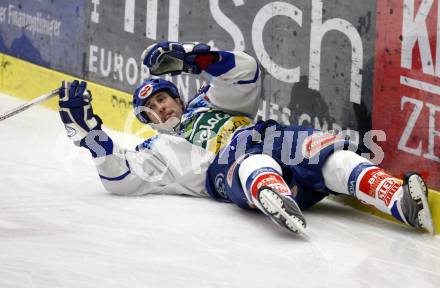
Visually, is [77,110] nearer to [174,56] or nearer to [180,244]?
[174,56]

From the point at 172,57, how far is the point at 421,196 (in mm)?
1055

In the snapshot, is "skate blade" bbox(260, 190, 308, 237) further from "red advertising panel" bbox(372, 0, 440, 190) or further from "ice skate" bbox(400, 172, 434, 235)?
"red advertising panel" bbox(372, 0, 440, 190)

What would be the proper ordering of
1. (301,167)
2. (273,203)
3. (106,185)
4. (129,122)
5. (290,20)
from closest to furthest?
(273,203) → (301,167) → (106,185) → (290,20) → (129,122)

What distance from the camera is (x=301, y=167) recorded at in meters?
3.85

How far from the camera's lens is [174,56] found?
3.99 meters

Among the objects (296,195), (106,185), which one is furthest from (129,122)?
(296,195)

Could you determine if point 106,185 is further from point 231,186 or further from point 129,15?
point 129,15

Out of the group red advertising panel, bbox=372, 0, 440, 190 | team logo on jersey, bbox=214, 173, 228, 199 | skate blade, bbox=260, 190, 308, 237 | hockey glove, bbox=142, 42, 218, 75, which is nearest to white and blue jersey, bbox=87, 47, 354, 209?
team logo on jersey, bbox=214, 173, 228, 199

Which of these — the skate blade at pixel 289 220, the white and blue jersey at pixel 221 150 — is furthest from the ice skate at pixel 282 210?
the white and blue jersey at pixel 221 150

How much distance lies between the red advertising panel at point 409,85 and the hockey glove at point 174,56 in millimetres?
639

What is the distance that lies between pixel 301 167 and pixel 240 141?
0.27 meters

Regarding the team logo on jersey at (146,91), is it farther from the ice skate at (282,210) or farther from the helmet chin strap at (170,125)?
the ice skate at (282,210)

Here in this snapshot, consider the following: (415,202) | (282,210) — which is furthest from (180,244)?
(415,202)

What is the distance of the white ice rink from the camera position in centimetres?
305
